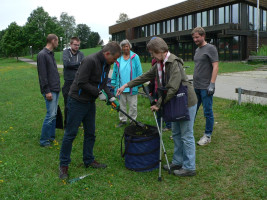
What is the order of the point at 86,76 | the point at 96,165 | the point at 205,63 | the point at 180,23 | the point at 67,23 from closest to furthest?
the point at 86,76 < the point at 96,165 < the point at 205,63 < the point at 180,23 < the point at 67,23

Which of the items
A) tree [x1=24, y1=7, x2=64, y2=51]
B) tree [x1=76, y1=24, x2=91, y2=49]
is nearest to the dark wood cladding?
tree [x1=24, y1=7, x2=64, y2=51]

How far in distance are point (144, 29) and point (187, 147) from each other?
38.6m

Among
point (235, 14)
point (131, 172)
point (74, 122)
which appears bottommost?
point (131, 172)

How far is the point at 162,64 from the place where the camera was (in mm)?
3918

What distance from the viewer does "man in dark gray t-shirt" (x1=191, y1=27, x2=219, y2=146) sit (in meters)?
4.96

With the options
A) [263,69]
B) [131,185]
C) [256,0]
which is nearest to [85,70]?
[131,185]

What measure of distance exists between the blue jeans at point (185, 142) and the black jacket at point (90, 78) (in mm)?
1266

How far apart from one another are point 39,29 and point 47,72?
61.1m

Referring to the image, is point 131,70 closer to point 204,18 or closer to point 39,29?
point 204,18

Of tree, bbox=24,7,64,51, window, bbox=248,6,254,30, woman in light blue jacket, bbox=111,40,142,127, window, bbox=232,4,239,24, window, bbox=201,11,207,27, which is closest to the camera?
woman in light blue jacket, bbox=111,40,142,127

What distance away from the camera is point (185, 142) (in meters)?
4.04

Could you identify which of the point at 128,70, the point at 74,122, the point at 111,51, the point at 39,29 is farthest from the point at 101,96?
the point at 39,29

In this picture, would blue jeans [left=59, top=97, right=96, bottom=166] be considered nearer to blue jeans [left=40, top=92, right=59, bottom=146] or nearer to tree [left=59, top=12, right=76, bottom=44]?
blue jeans [left=40, top=92, right=59, bottom=146]

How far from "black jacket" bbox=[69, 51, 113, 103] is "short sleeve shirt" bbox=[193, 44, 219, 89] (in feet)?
6.39
